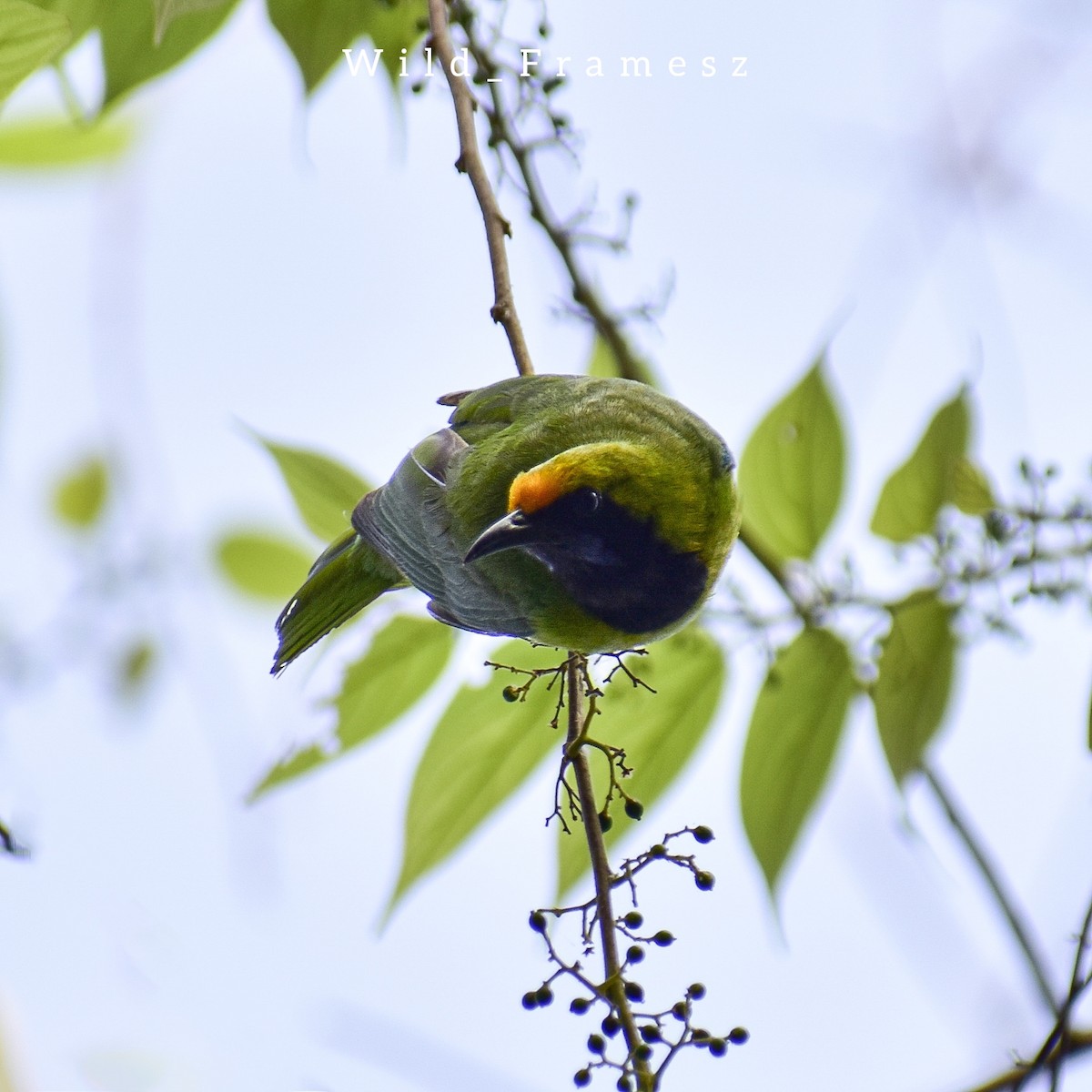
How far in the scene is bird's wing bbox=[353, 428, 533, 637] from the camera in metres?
2.15

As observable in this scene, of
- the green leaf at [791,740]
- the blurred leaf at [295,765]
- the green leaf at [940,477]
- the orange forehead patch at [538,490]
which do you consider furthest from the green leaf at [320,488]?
the green leaf at [940,477]

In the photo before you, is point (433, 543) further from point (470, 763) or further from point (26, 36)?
point (26, 36)

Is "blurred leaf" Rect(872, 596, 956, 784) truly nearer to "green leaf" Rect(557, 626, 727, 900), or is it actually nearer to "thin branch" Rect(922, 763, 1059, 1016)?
"thin branch" Rect(922, 763, 1059, 1016)

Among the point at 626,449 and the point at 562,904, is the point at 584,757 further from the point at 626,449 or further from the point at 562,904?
the point at 626,449

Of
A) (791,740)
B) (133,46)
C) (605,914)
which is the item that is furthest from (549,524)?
(133,46)

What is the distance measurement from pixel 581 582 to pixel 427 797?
0.48 m

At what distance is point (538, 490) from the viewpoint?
2.00m

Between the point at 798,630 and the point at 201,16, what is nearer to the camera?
the point at 201,16

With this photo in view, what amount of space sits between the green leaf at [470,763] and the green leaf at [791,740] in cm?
33

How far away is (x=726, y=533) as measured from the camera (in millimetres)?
2244

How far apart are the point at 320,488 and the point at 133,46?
0.79 m

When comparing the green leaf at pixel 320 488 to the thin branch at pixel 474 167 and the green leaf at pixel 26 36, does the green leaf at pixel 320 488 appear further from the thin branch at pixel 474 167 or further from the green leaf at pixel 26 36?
the green leaf at pixel 26 36

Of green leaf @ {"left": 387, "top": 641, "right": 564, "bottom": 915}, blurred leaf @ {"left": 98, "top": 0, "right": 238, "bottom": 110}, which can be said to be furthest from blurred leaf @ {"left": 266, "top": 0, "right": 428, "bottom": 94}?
green leaf @ {"left": 387, "top": 641, "right": 564, "bottom": 915}

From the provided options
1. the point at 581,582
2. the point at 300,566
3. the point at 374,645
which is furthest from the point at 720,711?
the point at 300,566
